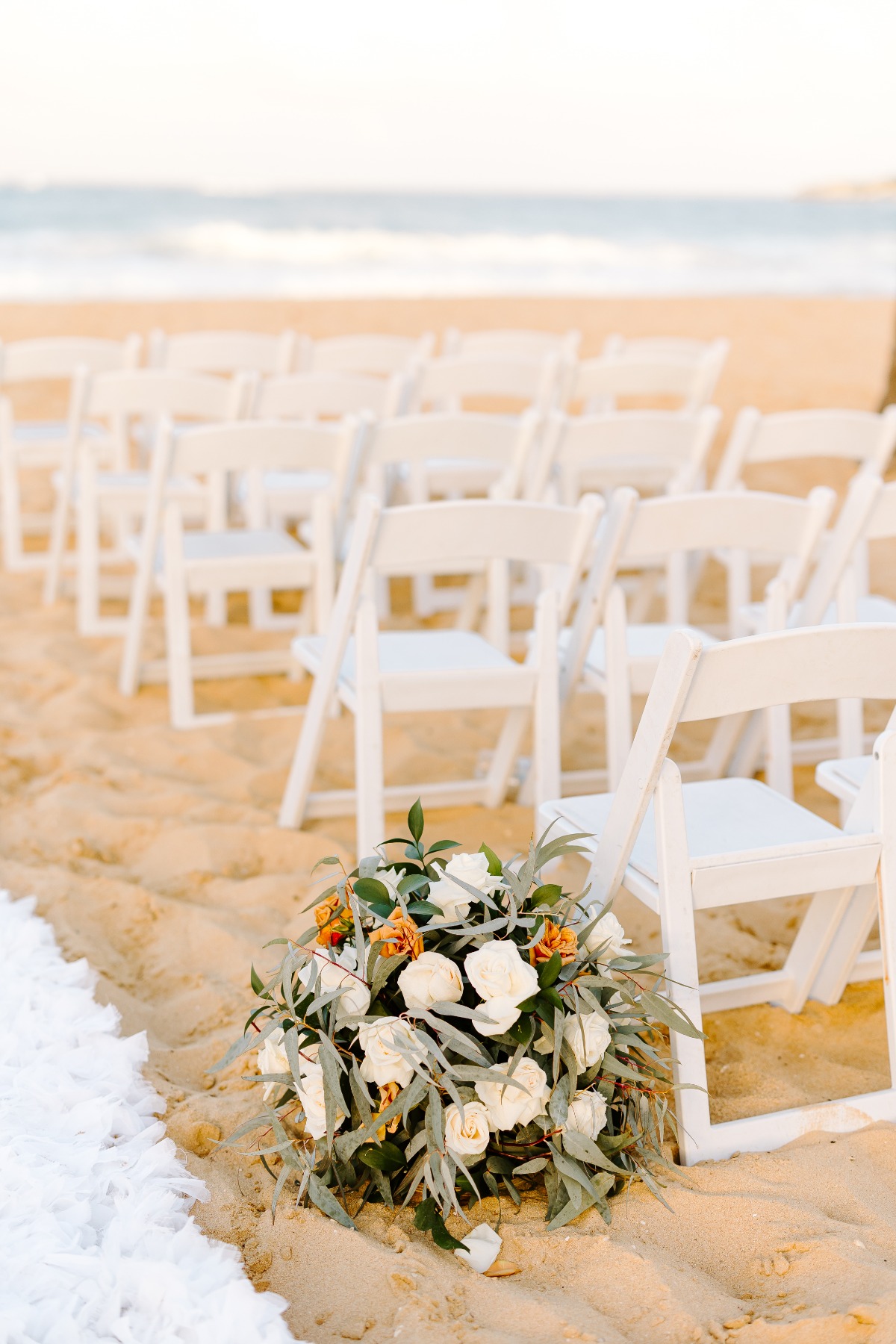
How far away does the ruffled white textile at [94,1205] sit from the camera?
1.42 metres

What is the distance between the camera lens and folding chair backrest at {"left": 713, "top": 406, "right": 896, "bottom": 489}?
3.90 metres

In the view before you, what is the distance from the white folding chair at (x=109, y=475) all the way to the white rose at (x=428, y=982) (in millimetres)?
2858

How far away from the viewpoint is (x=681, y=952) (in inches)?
71.4

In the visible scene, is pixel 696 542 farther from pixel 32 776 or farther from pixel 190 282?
pixel 190 282

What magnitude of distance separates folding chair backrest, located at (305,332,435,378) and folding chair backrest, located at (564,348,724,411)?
89 centimetres

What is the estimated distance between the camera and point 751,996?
2.27 metres

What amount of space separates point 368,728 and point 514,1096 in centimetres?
116

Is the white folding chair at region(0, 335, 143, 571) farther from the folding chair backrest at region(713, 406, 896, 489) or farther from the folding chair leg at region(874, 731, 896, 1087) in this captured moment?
the folding chair leg at region(874, 731, 896, 1087)

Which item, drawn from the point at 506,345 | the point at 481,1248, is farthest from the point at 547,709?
the point at 506,345

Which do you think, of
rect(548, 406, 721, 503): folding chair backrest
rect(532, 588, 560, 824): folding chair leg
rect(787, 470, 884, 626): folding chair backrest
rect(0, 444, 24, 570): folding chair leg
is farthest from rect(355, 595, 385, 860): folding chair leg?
rect(0, 444, 24, 570): folding chair leg

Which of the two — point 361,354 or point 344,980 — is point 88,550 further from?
point 344,980

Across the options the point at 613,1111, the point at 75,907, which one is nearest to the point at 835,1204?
the point at 613,1111

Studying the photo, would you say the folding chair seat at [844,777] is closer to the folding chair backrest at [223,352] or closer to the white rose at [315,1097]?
the white rose at [315,1097]

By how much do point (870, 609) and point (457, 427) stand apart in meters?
1.29
